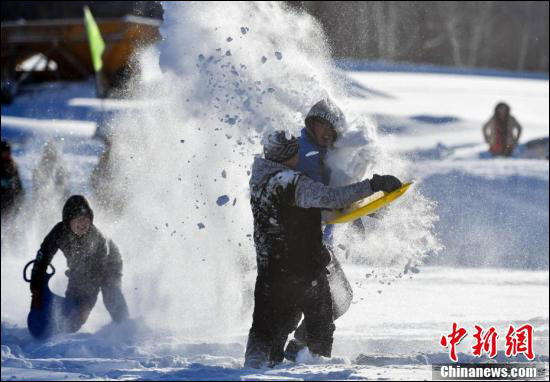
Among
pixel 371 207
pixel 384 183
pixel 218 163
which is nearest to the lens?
pixel 384 183

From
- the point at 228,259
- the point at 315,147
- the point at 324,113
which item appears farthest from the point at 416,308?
the point at 324,113

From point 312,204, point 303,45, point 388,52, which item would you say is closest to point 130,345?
point 312,204

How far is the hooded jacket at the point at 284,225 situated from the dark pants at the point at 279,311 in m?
0.07

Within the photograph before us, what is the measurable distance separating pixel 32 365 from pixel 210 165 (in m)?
2.99

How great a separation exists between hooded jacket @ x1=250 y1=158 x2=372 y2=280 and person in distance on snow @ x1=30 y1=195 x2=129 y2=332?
223 cm

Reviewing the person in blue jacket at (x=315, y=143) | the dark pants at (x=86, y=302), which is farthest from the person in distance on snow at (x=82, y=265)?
the person in blue jacket at (x=315, y=143)

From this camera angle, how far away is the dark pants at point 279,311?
5777 millimetres

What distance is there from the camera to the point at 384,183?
17.7ft

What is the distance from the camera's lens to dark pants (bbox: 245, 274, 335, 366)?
5777 millimetres

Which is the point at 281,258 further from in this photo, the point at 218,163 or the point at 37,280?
the point at 218,163

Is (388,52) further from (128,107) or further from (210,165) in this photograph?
(210,165)

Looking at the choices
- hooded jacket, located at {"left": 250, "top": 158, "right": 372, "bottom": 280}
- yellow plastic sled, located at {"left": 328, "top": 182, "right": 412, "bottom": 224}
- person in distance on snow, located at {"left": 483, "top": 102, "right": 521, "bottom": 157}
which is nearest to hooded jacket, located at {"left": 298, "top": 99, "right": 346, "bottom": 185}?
yellow plastic sled, located at {"left": 328, "top": 182, "right": 412, "bottom": 224}

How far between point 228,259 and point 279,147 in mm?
2660

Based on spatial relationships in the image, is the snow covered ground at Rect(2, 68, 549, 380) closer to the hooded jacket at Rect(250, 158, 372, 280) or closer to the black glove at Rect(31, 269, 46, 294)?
the black glove at Rect(31, 269, 46, 294)
